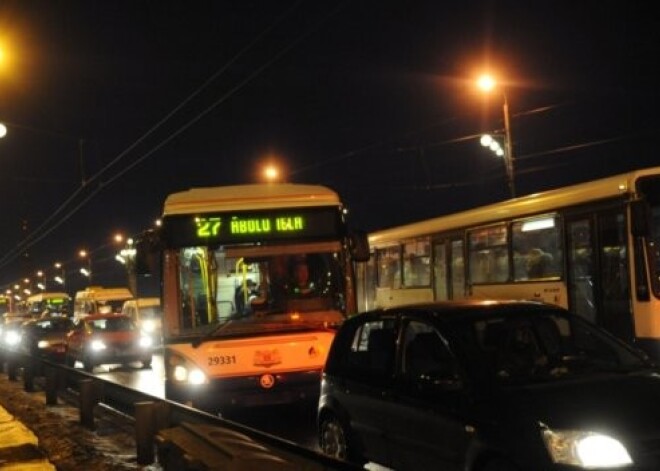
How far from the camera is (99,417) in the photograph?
551 inches

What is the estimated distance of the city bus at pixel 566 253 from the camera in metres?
12.0

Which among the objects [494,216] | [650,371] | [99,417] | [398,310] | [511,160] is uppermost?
[511,160]

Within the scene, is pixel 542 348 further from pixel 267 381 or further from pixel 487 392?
pixel 267 381

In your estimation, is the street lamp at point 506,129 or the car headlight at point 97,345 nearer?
the street lamp at point 506,129

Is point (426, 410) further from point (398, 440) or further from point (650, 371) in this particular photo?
point (650, 371)

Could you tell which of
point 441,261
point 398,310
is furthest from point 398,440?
point 441,261

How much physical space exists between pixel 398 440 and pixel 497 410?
51.7 inches

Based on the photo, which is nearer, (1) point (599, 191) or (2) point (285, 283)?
(2) point (285, 283)

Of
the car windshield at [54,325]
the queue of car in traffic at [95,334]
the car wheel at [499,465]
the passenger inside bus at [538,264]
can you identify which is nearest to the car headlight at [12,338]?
the queue of car in traffic at [95,334]

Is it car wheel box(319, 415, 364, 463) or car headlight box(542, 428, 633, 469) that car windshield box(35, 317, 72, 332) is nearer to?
car wheel box(319, 415, 364, 463)

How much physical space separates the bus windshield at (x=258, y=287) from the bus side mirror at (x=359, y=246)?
195mm

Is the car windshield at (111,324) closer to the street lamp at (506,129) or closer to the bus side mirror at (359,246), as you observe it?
the street lamp at (506,129)

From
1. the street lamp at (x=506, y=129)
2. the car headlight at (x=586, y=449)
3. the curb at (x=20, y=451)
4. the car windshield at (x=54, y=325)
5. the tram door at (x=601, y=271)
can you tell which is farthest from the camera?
the car windshield at (x=54, y=325)

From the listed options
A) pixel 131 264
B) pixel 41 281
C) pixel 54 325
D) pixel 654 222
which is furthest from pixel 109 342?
pixel 41 281
